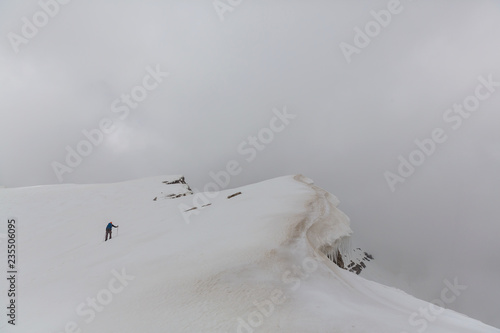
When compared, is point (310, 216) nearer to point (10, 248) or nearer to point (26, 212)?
point (10, 248)

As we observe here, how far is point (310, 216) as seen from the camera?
1287 cm

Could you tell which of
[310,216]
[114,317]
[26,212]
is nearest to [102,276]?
[114,317]

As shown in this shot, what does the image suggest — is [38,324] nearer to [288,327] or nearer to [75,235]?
[288,327]

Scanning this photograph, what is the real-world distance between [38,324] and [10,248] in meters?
13.1

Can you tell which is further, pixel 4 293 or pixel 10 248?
pixel 10 248

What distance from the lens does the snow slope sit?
540 cm

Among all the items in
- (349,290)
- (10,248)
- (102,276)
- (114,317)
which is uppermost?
(10,248)

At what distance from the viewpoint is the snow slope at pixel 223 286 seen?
5.40 meters

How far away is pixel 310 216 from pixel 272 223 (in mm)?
3162

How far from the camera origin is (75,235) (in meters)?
18.3

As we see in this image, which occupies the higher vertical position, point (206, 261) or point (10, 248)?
point (10, 248)

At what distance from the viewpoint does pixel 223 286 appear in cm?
637

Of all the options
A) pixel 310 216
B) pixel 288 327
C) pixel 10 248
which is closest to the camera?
pixel 288 327

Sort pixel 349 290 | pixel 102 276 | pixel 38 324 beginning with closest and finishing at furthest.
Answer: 1. pixel 38 324
2. pixel 349 290
3. pixel 102 276
